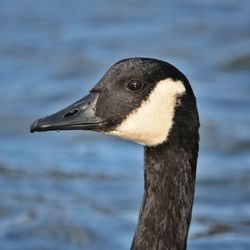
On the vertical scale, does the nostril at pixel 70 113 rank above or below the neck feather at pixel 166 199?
above

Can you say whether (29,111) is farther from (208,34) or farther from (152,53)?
(208,34)

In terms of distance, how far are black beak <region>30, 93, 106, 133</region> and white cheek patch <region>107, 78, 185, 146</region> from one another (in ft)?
0.75

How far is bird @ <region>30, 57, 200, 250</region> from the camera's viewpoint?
714cm

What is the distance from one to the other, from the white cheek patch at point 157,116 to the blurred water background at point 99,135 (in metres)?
3.69

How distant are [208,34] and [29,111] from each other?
166 inches

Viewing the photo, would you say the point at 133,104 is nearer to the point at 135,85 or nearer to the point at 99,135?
the point at 135,85

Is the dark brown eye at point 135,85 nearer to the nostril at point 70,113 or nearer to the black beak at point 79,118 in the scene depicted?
the black beak at point 79,118

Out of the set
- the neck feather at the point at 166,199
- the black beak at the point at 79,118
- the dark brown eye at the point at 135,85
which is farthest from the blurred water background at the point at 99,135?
the dark brown eye at the point at 135,85

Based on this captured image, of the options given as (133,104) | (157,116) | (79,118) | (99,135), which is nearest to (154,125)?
(157,116)

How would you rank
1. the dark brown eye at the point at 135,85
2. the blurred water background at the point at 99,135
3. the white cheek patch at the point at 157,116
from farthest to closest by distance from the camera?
the blurred water background at the point at 99,135 < the dark brown eye at the point at 135,85 < the white cheek patch at the point at 157,116

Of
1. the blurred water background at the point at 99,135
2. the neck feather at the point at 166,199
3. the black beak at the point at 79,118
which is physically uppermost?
the blurred water background at the point at 99,135

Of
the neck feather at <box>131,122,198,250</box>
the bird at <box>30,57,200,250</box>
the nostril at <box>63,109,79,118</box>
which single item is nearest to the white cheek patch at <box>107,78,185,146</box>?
the bird at <box>30,57,200,250</box>

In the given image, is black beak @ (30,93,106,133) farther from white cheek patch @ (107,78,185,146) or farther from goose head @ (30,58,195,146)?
white cheek patch @ (107,78,185,146)

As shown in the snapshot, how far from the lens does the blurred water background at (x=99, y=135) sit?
11250mm
